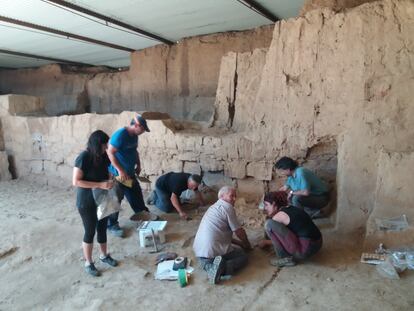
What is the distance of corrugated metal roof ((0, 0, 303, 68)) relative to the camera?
17.6ft

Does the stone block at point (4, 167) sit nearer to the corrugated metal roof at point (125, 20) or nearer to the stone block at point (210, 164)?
the corrugated metal roof at point (125, 20)

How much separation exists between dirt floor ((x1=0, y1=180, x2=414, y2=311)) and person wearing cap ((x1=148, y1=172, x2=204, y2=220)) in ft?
2.01

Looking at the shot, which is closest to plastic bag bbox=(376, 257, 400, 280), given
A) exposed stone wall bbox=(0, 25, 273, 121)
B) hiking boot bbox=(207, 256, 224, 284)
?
hiking boot bbox=(207, 256, 224, 284)

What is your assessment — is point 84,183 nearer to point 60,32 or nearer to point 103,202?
point 103,202

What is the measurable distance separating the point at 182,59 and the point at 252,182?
3950mm

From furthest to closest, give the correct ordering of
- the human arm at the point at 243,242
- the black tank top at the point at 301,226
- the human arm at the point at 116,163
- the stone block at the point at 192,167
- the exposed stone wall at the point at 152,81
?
the exposed stone wall at the point at 152,81, the stone block at the point at 192,167, the human arm at the point at 116,163, the human arm at the point at 243,242, the black tank top at the point at 301,226

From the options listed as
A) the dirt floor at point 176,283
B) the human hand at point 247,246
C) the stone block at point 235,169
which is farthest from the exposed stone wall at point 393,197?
the stone block at point 235,169

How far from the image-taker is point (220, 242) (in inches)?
131

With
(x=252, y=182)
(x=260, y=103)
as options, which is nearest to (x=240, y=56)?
(x=260, y=103)

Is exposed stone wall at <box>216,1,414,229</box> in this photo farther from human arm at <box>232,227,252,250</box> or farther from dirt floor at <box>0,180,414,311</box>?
human arm at <box>232,227,252,250</box>

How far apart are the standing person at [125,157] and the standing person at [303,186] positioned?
1819mm

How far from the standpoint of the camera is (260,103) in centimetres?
499

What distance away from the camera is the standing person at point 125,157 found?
13.8ft

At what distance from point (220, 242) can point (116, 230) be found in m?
1.72
